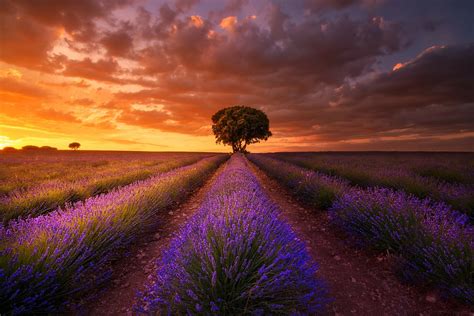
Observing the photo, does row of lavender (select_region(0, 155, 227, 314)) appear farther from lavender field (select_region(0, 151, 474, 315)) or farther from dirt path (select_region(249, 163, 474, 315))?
dirt path (select_region(249, 163, 474, 315))

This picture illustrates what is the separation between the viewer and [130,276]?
304cm

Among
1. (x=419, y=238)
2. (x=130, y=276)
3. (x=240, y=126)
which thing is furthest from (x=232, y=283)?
(x=240, y=126)

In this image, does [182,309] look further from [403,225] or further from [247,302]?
[403,225]

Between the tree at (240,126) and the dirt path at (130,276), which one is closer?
the dirt path at (130,276)

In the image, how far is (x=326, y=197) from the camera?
5895 millimetres

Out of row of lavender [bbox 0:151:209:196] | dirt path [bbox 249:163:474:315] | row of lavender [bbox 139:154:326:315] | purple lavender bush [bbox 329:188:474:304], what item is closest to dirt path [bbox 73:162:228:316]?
row of lavender [bbox 139:154:326:315]

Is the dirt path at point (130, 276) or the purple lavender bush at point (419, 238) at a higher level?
the purple lavender bush at point (419, 238)

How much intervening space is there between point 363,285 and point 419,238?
87 cm

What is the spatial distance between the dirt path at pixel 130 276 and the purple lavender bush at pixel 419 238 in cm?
312

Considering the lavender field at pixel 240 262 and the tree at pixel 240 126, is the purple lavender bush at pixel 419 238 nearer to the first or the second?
the lavender field at pixel 240 262

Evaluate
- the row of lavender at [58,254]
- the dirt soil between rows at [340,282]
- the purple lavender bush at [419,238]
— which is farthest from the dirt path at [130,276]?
the purple lavender bush at [419,238]

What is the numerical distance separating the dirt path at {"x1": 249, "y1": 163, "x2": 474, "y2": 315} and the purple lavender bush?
0.59 feet

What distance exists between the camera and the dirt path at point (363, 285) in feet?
7.72

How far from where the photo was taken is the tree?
38.6 m
